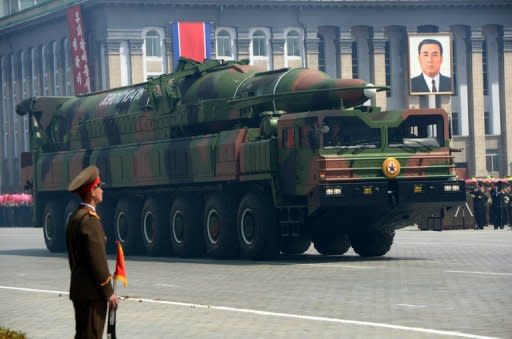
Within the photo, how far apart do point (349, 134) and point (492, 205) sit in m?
24.3

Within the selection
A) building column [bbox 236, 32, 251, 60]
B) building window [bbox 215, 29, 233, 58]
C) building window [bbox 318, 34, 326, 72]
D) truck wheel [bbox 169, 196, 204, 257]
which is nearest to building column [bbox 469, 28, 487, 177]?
building window [bbox 318, 34, 326, 72]

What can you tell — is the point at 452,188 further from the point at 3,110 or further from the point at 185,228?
the point at 3,110

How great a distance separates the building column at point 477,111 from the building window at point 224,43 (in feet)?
54.2

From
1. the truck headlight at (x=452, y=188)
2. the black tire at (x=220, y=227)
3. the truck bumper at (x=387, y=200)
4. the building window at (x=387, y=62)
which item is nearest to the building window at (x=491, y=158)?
the building window at (x=387, y=62)

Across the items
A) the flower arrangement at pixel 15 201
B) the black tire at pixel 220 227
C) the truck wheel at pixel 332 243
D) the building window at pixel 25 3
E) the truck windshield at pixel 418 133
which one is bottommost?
the flower arrangement at pixel 15 201

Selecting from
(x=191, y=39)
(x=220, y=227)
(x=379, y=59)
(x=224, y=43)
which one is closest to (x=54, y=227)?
(x=220, y=227)

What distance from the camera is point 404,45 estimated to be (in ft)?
346

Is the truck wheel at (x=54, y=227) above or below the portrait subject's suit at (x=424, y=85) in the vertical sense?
below

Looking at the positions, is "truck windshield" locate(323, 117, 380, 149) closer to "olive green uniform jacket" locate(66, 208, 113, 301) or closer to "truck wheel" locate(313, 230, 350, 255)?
"truck wheel" locate(313, 230, 350, 255)

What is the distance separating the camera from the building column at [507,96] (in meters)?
107

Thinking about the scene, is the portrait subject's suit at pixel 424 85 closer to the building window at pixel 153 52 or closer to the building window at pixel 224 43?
the building window at pixel 224 43

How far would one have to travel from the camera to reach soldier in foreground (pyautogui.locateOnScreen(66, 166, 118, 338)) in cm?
1144

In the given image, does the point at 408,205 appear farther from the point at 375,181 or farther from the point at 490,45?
the point at 490,45

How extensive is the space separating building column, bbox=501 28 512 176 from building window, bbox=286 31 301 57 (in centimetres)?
1447
